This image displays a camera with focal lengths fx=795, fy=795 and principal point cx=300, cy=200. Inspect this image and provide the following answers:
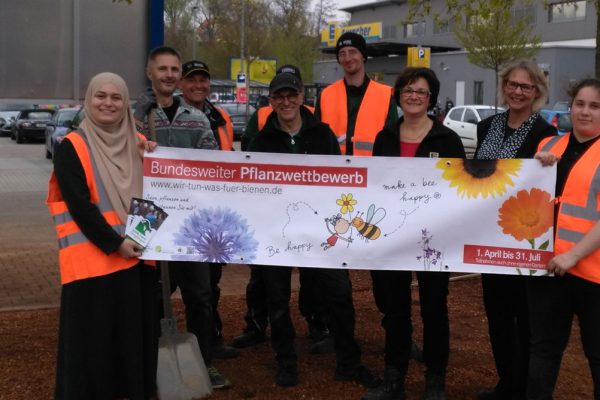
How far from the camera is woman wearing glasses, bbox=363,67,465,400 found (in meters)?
4.73

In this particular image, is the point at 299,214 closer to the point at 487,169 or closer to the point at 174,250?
the point at 174,250

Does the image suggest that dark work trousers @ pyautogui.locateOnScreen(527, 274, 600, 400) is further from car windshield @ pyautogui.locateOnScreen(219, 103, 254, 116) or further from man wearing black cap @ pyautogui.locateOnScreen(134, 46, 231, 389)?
car windshield @ pyautogui.locateOnScreen(219, 103, 254, 116)

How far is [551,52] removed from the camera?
47656 millimetres

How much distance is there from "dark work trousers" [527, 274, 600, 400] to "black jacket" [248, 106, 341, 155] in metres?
1.62

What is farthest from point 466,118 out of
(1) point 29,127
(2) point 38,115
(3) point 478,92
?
(3) point 478,92

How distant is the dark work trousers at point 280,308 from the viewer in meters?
5.12

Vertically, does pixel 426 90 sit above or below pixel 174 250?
above

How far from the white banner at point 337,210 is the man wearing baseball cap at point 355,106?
1.20 meters

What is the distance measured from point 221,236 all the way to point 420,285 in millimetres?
1241

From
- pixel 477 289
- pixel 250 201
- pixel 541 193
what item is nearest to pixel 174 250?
pixel 250 201

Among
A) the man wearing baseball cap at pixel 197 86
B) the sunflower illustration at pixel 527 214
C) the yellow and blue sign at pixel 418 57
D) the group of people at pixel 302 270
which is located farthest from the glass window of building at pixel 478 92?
the sunflower illustration at pixel 527 214

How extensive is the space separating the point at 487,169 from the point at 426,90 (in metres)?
0.59

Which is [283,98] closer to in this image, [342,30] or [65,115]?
[65,115]

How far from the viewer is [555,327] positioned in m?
4.20
